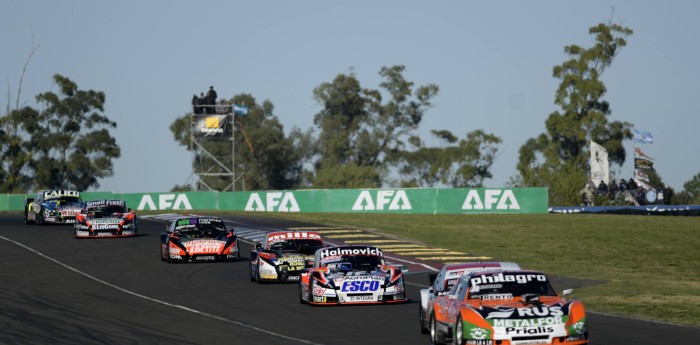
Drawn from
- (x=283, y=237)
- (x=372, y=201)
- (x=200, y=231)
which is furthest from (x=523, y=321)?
(x=372, y=201)

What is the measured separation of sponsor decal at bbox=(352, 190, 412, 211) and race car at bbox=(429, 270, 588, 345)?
5355 centimetres

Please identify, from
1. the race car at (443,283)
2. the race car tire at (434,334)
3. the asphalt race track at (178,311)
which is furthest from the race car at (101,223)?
the race car tire at (434,334)

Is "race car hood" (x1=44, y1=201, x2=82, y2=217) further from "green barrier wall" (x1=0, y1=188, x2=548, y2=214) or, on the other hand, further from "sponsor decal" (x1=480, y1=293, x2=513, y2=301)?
"sponsor decal" (x1=480, y1=293, x2=513, y2=301)

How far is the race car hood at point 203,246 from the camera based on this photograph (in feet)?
124

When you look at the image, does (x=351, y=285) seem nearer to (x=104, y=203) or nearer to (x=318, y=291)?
(x=318, y=291)

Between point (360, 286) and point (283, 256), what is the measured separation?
6607 mm

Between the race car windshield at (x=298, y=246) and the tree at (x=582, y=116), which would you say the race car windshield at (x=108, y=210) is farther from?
the tree at (x=582, y=116)

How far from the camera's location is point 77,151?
419 ft

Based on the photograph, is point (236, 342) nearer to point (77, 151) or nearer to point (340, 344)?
point (340, 344)

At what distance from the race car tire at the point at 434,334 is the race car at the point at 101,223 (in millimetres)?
30697

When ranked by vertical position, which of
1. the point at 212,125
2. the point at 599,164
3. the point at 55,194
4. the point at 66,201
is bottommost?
the point at 66,201

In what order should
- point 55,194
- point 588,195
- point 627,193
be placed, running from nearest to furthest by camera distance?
point 55,194 → point 627,193 → point 588,195

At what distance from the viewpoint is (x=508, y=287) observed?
17.3m

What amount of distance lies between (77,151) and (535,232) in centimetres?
8305
